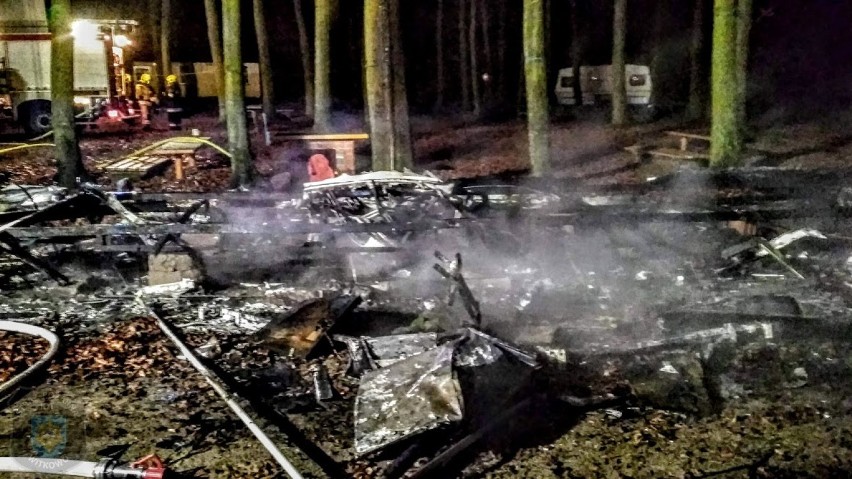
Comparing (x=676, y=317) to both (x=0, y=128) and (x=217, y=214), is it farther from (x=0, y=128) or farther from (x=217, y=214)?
(x=0, y=128)

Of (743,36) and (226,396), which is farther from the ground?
(743,36)

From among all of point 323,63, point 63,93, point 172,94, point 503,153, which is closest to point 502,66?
point 503,153

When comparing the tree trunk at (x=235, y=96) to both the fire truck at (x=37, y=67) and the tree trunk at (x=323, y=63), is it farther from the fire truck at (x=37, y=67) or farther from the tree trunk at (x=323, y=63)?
the fire truck at (x=37, y=67)

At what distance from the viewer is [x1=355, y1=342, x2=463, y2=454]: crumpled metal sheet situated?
4.94 meters

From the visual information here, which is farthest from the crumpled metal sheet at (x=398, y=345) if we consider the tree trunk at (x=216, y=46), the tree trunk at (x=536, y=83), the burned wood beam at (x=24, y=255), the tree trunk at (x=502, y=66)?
the tree trunk at (x=502, y=66)

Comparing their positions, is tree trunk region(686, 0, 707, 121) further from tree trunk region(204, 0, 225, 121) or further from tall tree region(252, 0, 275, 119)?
tree trunk region(204, 0, 225, 121)

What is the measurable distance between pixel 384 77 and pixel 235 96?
10.7 ft

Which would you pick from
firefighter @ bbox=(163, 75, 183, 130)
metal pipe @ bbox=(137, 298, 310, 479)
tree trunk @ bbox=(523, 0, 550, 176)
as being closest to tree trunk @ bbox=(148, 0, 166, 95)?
firefighter @ bbox=(163, 75, 183, 130)

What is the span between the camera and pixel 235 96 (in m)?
14.0

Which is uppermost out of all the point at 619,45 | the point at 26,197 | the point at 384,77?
the point at 619,45

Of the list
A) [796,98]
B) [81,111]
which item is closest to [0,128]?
[81,111]

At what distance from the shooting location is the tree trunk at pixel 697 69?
19.8 m

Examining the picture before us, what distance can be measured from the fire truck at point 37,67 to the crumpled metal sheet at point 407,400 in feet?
69.7

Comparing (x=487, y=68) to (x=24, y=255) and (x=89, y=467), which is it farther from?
(x=89, y=467)
